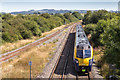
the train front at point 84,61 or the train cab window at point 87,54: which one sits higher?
the train cab window at point 87,54

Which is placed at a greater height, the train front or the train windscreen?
the train windscreen

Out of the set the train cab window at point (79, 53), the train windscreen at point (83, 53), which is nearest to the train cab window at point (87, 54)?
the train windscreen at point (83, 53)

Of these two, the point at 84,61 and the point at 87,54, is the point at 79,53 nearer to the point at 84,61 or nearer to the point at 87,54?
the point at 87,54

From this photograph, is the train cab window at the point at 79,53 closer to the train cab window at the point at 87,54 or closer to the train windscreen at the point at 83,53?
the train windscreen at the point at 83,53

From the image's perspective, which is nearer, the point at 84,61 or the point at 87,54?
the point at 84,61

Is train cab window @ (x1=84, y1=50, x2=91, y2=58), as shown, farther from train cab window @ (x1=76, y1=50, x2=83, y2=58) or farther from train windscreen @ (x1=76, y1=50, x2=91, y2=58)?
train cab window @ (x1=76, y1=50, x2=83, y2=58)

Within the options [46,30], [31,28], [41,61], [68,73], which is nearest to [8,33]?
[31,28]

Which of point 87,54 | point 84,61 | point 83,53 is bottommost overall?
point 84,61

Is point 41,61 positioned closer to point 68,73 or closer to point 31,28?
point 68,73

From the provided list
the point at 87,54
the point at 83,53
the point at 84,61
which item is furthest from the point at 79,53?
the point at 84,61

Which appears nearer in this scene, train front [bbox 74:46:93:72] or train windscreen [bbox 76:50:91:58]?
train front [bbox 74:46:93:72]

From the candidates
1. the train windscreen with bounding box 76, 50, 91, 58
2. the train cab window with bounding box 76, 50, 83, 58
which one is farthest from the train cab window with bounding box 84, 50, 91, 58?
the train cab window with bounding box 76, 50, 83, 58

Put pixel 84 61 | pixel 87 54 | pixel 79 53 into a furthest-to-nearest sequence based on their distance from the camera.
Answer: pixel 79 53 → pixel 87 54 → pixel 84 61

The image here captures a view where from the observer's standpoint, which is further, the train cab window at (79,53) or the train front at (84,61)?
the train cab window at (79,53)
